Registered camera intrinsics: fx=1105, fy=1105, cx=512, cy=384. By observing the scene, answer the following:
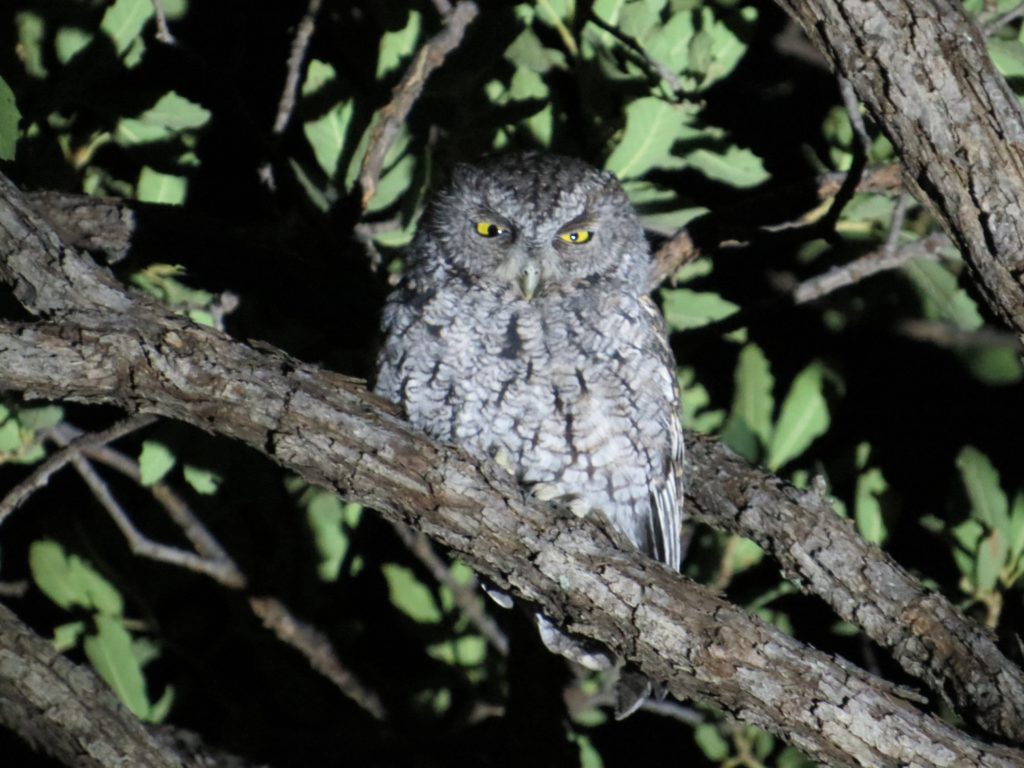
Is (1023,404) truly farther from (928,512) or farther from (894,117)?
(894,117)

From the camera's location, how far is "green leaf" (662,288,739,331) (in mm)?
2793

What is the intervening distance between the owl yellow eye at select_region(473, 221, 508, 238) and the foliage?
0.56ft

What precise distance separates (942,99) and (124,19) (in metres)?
1.63

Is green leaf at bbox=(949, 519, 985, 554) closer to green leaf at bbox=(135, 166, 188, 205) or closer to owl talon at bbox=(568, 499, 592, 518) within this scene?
owl talon at bbox=(568, 499, 592, 518)

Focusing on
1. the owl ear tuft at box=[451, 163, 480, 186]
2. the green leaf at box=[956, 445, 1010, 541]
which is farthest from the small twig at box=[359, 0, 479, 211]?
the green leaf at box=[956, 445, 1010, 541]

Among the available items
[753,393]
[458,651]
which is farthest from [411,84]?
[458,651]

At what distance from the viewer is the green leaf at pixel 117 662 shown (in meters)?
2.68

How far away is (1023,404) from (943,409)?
21 centimetres

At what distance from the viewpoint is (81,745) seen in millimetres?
2113

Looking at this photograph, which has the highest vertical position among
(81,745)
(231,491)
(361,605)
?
(231,491)

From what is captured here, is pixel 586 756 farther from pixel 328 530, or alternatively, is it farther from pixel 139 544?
pixel 139 544

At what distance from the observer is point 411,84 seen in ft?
7.92

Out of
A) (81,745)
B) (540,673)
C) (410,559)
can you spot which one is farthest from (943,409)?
(81,745)

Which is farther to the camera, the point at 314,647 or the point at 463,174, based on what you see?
the point at 314,647
